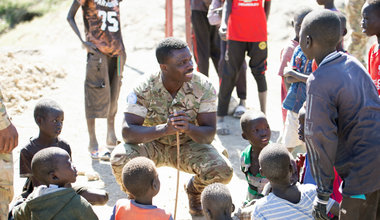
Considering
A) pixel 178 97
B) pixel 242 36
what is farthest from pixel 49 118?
pixel 242 36

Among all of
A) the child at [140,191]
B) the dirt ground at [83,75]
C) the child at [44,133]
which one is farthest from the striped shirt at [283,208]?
the child at [44,133]

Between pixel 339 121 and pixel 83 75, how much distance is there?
6.67 m

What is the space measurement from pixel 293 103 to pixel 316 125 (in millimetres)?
1797

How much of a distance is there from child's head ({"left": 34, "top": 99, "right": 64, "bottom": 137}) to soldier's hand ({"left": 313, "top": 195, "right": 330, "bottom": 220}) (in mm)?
2056

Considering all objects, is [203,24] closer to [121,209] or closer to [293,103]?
[293,103]

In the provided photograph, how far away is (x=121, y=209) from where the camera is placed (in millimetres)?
2818

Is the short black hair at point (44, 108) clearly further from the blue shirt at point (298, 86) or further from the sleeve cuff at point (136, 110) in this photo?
the blue shirt at point (298, 86)

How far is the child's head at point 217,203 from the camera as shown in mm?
2666

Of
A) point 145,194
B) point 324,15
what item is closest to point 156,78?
point 145,194

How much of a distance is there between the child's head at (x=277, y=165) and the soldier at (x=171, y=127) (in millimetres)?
1044

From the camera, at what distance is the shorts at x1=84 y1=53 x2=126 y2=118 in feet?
17.4

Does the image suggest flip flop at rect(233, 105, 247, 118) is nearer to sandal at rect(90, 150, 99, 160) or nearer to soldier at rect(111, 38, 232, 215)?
sandal at rect(90, 150, 99, 160)

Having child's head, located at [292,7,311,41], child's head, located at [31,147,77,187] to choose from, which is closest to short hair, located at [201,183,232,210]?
child's head, located at [31,147,77,187]

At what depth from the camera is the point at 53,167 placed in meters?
2.84
